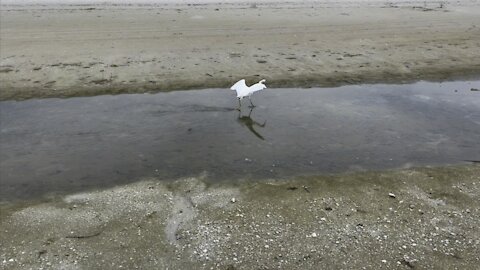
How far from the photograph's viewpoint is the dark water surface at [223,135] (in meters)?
10.4

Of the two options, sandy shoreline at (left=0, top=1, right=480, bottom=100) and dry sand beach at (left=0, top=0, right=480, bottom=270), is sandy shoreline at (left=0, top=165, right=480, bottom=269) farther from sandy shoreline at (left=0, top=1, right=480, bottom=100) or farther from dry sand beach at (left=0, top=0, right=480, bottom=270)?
sandy shoreline at (left=0, top=1, right=480, bottom=100)

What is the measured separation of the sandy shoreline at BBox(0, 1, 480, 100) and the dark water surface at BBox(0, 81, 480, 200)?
138cm

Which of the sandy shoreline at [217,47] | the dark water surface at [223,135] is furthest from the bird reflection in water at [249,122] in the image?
the sandy shoreline at [217,47]

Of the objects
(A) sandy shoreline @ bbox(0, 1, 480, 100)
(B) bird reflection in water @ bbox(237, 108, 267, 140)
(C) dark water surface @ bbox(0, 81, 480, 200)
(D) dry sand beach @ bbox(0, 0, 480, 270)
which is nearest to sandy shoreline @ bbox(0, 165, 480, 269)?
(D) dry sand beach @ bbox(0, 0, 480, 270)

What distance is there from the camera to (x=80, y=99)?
14.5 metres

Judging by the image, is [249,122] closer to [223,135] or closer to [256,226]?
[223,135]

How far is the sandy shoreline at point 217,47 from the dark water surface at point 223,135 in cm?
138

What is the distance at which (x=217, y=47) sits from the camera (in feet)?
64.1

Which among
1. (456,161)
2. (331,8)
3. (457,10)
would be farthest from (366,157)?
(457,10)

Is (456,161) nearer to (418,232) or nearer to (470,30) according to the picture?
(418,232)

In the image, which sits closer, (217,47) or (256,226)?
(256,226)

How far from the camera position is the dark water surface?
10.4m

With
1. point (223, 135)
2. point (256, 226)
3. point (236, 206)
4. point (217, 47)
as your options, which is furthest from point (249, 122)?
point (217, 47)

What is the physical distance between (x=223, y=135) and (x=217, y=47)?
843cm
